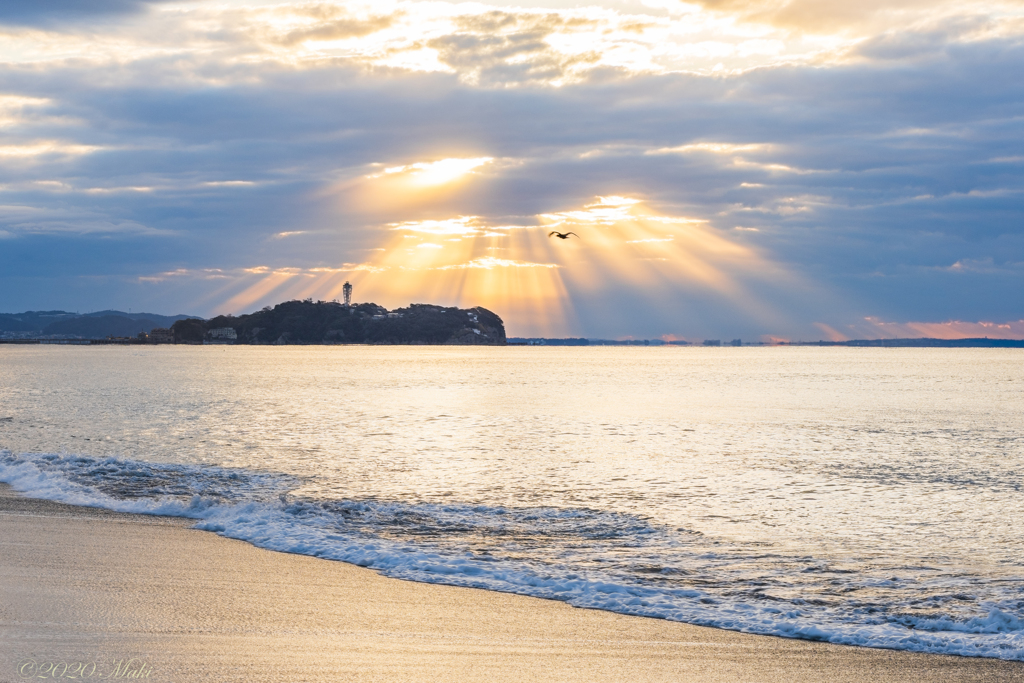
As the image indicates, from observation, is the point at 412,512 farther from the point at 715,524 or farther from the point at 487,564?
the point at 715,524

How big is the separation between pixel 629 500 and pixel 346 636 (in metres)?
12.9

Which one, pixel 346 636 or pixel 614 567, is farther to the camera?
pixel 614 567

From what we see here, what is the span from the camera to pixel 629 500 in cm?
2116

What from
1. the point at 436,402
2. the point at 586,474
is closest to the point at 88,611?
the point at 586,474

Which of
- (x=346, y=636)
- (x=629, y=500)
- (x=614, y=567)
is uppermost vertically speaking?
(x=346, y=636)

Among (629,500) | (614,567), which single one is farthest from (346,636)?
(629,500)

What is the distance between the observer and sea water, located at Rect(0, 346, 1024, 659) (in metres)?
12.0

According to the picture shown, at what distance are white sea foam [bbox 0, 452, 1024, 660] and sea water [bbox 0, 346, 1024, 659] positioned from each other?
6 cm

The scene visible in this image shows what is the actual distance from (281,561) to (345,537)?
7.24 ft

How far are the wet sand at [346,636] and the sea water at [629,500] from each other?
0.82m

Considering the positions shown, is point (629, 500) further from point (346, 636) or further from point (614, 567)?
point (346, 636)

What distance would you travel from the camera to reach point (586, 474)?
1044 inches

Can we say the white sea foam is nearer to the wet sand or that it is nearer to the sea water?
the sea water

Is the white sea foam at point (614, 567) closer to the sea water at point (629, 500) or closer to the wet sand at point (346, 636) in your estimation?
the sea water at point (629, 500)
